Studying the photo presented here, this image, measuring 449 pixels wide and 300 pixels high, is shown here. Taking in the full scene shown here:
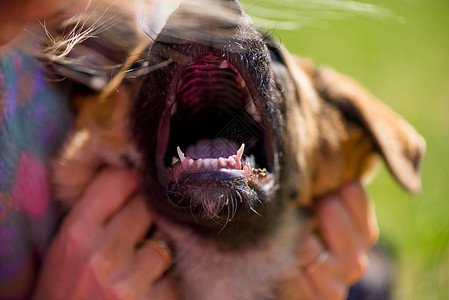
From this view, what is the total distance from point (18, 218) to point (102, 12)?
0.85 metres

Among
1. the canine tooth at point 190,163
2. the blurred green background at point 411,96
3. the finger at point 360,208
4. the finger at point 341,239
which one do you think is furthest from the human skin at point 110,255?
the blurred green background at point 411,96

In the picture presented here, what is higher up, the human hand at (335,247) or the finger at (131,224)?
the finger at (131,224)

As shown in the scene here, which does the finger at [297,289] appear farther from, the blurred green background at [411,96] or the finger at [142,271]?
the blurred green background at [411,96]

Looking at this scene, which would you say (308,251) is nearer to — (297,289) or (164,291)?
(297,289)

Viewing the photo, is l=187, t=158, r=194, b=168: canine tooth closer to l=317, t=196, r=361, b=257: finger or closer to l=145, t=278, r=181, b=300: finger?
l=145, t=278, r=181, b=300: finger

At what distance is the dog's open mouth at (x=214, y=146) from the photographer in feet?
4.22

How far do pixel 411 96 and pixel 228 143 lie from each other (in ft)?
12.4

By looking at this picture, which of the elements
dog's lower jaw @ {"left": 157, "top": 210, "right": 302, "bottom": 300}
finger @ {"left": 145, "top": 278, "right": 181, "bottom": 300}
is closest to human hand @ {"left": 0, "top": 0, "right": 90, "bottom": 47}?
dog's lower jaw @ {"left": 157, "top": 210, "right": 302, "bottom": 300}

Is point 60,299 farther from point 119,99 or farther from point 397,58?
point 397,58

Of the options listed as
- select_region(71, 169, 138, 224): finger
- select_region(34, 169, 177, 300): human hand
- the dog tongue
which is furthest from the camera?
select_region(71, 169, 138, 224): finger

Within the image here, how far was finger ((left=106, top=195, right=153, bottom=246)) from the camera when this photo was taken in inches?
65.9

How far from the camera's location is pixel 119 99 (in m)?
1.74

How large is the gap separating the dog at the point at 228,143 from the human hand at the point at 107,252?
3.2 inches

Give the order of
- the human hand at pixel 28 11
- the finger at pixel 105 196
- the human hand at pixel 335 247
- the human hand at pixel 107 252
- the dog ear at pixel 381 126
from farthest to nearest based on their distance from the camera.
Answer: the human hand at pixel 335 247 → the dog ear at pixel 381 126 → the finger at pixel 105 196 → the human hand at pixel 107 252 → the human hand at pixel 28 11
